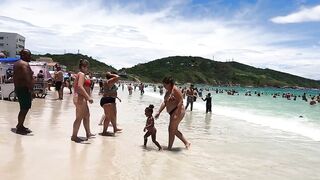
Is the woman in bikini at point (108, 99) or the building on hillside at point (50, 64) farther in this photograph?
the building on hillside at point (50, 64)

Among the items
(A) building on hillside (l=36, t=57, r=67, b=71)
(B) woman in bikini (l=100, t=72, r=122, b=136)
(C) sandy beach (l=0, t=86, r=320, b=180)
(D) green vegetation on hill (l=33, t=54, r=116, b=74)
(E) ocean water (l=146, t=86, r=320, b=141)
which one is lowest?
(E) ocean water (l=146, t=86, r=320, b=141)

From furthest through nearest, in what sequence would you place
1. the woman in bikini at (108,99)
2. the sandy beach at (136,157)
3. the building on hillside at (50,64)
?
the building on hillside at (50,64), the woman in bikini at (108,99), the sandy beach at (136,157)

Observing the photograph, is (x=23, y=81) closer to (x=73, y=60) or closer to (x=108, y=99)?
(x=108, y=99)

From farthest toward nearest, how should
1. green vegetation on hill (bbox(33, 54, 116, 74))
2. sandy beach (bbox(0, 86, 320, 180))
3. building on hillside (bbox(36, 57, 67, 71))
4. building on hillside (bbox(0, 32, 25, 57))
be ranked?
1. green vegetation on hill (bbox(33, 54, 116, 74))
2. building on hillside (bbox(0, 32, 25, 57))
3. building on hillside (bbox(36, 57, 67, 71))
4. sandy beach (bbox(0, 86, 320, 180))

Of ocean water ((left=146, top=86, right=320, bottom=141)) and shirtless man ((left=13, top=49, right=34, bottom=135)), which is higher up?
shirtless man ((left=13, top=49, right=34, bottom=135))

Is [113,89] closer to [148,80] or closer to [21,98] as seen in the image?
[21,98]

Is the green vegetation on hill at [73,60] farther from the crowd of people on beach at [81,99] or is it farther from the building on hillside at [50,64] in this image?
the crowd of people on beach at [81,99]

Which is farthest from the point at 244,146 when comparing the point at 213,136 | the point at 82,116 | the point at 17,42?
the point at 17,42

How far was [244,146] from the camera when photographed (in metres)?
11.0

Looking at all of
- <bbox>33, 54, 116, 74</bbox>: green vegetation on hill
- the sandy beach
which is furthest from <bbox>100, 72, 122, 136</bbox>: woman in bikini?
<bbox>33, 54, 116, 74</bbox>: green vegetation on hill

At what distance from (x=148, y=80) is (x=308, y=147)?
16775 centimetres

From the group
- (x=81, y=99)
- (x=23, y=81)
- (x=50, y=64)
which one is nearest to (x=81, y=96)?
(x=81, y=99)

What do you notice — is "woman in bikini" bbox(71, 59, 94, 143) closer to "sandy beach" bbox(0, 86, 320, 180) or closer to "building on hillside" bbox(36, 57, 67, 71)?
"sandy beach" bbox(0, 86, 320, 180)

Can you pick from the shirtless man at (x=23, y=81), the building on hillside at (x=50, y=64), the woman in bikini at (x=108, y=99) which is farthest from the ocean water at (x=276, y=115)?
the building on hillside at (x=50, y=64)
